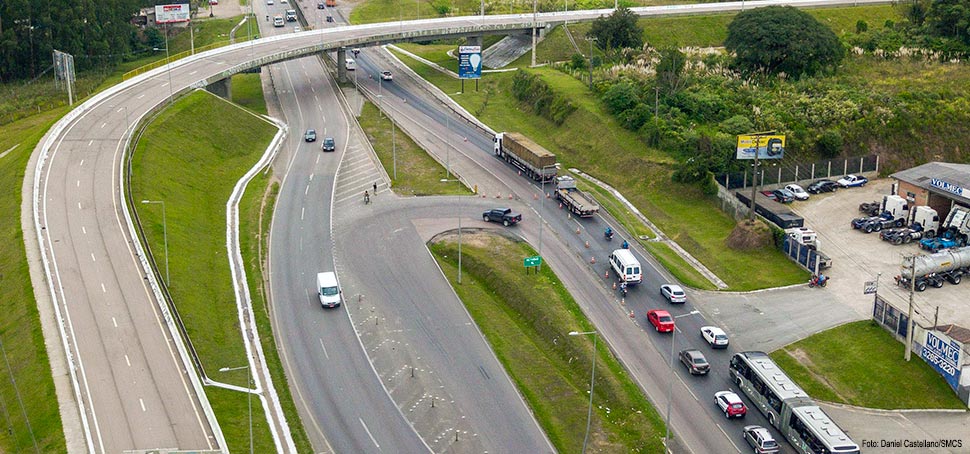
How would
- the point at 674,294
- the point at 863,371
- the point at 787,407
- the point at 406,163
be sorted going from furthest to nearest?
the point at 406,163 < the point at 674,294 < the point at 863,371 < the point at 787,407

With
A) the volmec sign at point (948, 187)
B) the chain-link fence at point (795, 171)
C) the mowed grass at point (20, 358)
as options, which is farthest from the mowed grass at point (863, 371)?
the mowed grass at point (20, 358)

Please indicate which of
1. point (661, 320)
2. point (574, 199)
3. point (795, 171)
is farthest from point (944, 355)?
point (795, 171)

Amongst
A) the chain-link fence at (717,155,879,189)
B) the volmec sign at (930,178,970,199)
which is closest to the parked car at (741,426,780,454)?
the volmec sign at (930,178,970,199)

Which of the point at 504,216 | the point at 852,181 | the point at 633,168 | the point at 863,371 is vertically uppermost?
the point at 633,168

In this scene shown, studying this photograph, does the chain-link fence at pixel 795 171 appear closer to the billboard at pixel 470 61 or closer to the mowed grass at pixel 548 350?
the mowed grass at pixel 548 350

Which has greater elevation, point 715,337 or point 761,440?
point 715,337

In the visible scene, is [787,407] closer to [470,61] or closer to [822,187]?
[822,187]

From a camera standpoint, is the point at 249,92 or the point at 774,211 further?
the point at 249,92
